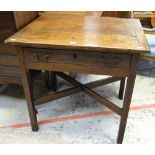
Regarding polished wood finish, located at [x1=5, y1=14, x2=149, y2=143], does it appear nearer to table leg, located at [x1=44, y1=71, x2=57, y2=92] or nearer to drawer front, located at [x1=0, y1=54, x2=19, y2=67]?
drawer front, located at [x1=0, y1=54, x2=19, y2=67]

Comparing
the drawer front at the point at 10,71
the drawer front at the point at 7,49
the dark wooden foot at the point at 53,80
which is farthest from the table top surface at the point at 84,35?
the dark wooden foot at the point at 53,80

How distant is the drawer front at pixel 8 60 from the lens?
4.85ft

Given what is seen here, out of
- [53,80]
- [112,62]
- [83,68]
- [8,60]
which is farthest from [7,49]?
[112,62]

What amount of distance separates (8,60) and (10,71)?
0.10 metres

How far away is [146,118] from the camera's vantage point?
62.6 inches

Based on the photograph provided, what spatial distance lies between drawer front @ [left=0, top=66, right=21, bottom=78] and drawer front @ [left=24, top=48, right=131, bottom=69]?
0.42 metres

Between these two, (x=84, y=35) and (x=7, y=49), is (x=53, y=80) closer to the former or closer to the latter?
(x=7, y=49)

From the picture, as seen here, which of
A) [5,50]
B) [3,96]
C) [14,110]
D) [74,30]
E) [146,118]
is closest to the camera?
[74,30]

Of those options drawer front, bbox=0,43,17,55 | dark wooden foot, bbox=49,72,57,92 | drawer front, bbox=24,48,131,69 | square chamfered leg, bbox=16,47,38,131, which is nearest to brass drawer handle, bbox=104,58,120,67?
drawer front, bbox=24,48,131,69

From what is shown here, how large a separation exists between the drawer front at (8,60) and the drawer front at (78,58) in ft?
1.21

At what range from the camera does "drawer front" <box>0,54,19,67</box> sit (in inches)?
58.1
